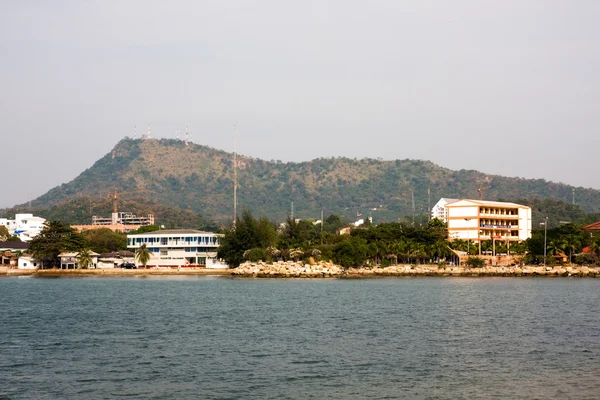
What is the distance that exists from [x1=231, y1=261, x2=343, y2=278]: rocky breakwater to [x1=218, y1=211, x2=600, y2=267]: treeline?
7.64ft

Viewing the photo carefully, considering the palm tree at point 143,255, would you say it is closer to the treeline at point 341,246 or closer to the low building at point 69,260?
the low building at point 69,260

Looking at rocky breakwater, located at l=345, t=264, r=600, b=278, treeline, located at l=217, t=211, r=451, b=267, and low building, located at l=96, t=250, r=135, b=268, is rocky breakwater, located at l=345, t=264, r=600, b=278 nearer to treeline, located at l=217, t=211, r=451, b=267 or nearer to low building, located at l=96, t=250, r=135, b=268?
treeline, located at l=217, t=211, r=451, b=267

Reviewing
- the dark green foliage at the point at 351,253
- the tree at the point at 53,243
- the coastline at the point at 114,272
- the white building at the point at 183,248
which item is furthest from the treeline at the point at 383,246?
the tree at the point at 53,243

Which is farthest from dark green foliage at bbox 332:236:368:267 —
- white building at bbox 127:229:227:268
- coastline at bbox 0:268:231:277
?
white building at bbox 127:229:227:268

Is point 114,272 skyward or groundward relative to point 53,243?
groundward

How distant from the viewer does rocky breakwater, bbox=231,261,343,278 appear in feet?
266

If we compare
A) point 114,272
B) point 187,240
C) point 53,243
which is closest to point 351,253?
point 187,240

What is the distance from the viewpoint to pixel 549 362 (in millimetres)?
24484

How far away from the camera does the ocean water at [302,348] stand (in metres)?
20.6

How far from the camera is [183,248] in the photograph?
99.6m

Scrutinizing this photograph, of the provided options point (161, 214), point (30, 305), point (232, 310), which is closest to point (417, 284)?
point (232, 310)

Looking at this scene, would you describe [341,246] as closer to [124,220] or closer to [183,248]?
[183,248]

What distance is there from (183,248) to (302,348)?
2905 inches

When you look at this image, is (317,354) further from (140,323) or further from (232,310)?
(232,310)
